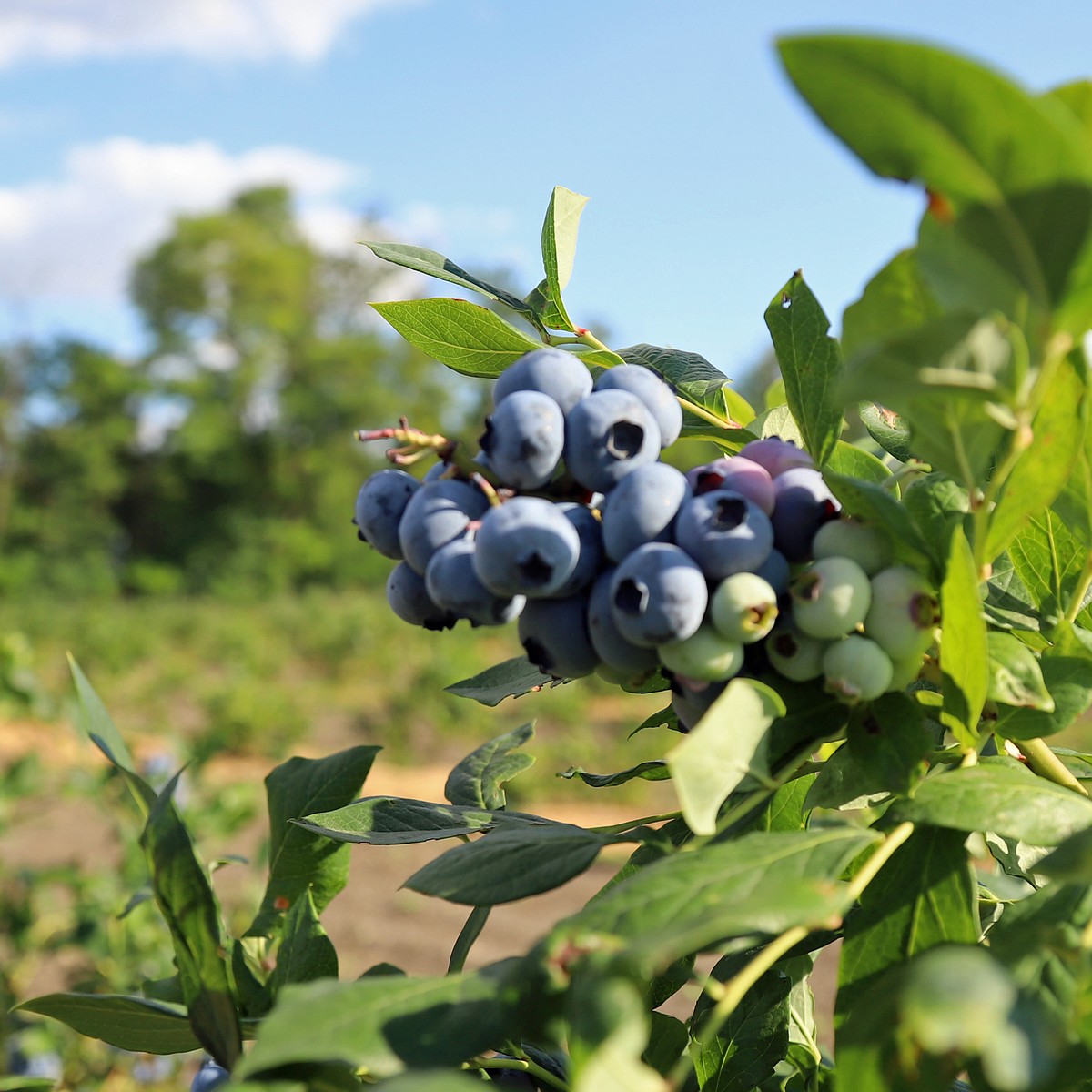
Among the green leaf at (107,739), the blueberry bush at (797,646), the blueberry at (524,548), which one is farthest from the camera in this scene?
the green leaf at (107,739)

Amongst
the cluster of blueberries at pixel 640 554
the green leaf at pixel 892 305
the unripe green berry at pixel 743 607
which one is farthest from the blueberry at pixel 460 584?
the green leaf at pixel 892 305

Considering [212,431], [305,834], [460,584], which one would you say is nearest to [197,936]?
[305,834]

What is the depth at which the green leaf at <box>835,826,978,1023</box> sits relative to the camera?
554mm

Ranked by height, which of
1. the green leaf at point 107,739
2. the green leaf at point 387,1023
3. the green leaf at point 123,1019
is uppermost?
the green leaf at point 387,1023

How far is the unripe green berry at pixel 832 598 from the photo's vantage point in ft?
1.68

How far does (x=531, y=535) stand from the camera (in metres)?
0.51

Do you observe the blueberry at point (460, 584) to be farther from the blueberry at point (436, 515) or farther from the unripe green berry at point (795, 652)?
the unripe green berry at point (795, 652)

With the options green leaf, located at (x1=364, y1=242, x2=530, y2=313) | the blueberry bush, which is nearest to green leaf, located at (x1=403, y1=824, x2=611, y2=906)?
the blueberry bush

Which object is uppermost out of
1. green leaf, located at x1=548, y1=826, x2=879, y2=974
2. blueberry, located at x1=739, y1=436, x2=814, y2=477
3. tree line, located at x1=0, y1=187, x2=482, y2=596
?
blueberry, located at x1=739, y1=436, x2=814, y2=477

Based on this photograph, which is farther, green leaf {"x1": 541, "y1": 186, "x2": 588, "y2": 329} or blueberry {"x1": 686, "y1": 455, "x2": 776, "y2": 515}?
green leaf {"x1": 541, "y1": 186, "x2": 588, "y2": 329}

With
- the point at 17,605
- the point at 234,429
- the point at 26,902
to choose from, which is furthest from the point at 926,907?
the point at 234,429

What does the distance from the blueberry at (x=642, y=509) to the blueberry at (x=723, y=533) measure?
0.04 ft

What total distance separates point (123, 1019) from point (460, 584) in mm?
387

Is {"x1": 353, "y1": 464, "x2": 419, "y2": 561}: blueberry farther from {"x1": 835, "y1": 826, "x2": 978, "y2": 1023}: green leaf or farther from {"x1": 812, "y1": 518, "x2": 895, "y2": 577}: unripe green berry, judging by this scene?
{"x1": 835, "y1": 826, "x2": 978, "y2": 1023}: green leaf
